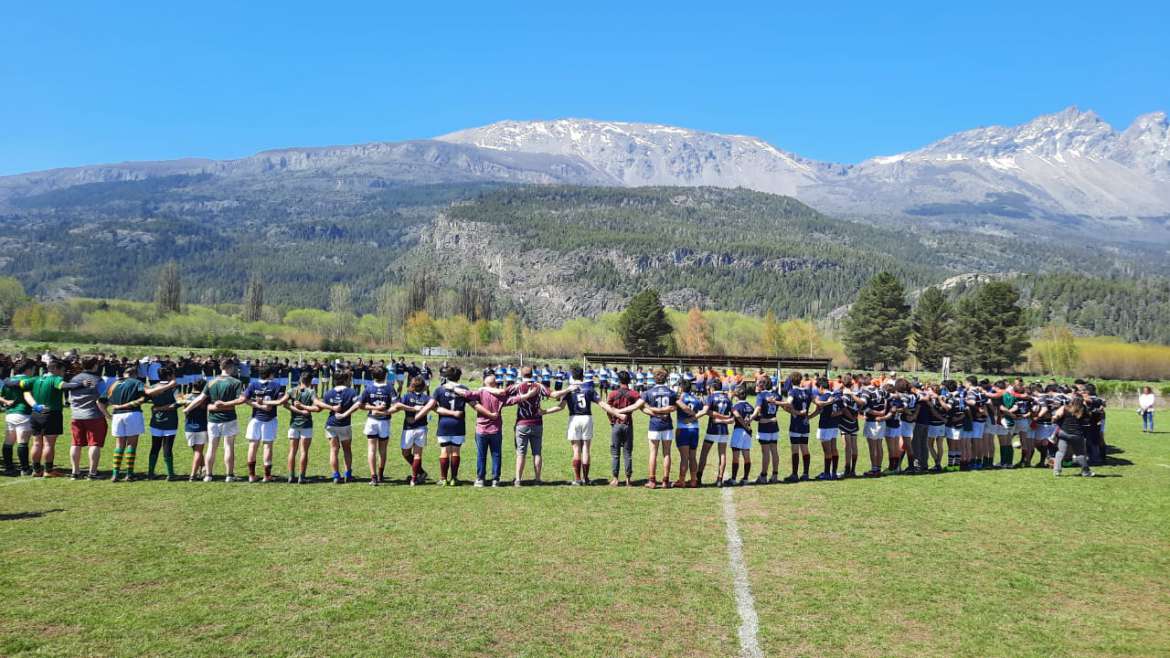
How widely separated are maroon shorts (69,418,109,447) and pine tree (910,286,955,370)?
99.6 meters

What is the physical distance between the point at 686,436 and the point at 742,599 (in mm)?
6666

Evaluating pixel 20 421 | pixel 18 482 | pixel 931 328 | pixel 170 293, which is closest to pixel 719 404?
pixel 18 482

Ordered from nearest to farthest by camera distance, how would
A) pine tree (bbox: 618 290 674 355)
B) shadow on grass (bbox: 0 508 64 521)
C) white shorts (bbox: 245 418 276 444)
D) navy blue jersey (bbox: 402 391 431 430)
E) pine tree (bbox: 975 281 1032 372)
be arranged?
shadow on grass (bbox: 0 508 64 521) < white shorts (bbox: 245 418 276 444) < navy blue jersey (bbox: 402 391 431 430) < pine tree (bbox: 975 281 1032 372) < pine tree (bbox: 618 290 674 355)

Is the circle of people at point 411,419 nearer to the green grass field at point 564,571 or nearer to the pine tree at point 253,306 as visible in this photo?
the green grass field at point 564,571

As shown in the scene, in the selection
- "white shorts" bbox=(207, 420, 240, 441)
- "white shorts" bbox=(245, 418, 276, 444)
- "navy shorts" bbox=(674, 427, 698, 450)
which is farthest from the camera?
"navy shorts" bbox=(674, 427, 698, 450)

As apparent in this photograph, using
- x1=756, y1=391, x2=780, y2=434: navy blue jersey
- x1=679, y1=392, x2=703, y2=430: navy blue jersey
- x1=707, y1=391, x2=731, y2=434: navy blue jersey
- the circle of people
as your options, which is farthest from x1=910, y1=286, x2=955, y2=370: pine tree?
x1=679, y1=392, x2=703, y2=430: navy blue jersey

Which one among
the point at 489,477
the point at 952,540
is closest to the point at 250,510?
the point at 489,477

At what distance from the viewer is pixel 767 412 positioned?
50.9 ft

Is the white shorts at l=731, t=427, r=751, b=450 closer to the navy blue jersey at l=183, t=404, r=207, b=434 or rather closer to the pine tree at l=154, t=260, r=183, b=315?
the navy blue jersey at l=183, t=404, r=207, b=434

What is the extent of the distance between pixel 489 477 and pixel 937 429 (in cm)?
950

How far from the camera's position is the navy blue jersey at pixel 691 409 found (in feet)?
48.5

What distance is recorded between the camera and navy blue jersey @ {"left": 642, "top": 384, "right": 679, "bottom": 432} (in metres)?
14.7

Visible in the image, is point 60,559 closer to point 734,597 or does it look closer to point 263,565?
point 263,565

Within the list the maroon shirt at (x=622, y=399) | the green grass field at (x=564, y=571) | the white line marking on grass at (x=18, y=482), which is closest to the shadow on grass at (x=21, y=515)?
the green grass field at (x=564, y=571)
